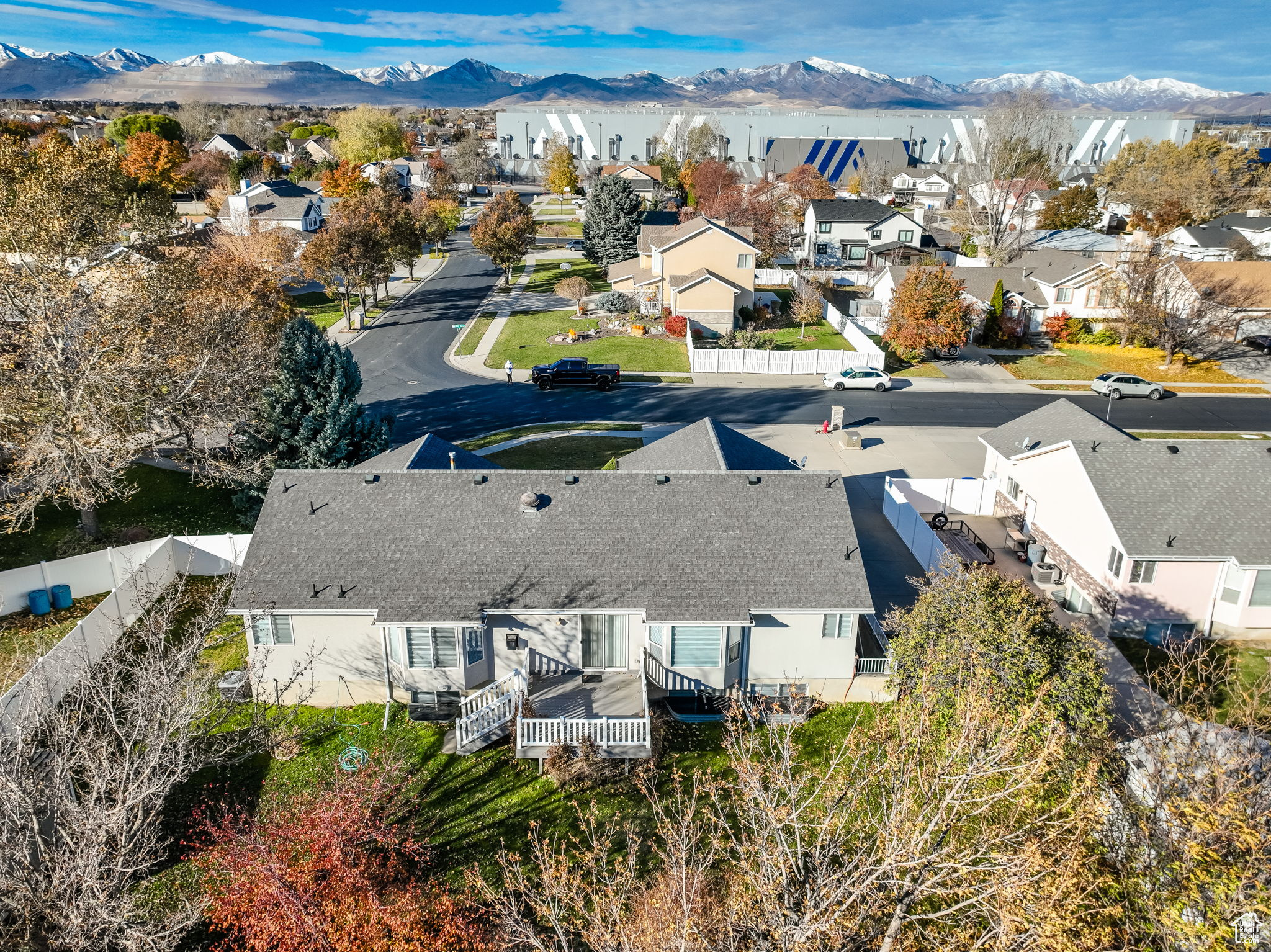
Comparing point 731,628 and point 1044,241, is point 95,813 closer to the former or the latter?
point 731,628

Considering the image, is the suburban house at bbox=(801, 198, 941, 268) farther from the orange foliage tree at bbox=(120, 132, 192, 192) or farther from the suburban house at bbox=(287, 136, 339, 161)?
the suburban house at bbox=(287, 136, 339, 161)

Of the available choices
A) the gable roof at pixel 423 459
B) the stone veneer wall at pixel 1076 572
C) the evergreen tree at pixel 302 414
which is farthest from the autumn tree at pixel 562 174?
the stone veneer wall at pixel 1076 572

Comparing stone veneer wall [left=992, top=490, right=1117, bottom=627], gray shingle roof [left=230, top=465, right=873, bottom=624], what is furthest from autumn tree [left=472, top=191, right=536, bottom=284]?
gray shingle roof [left=230, top=465, right=873, bottom=624]

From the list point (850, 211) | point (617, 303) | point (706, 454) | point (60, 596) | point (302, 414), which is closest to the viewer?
point (60, 596)

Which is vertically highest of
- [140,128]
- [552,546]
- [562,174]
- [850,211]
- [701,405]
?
[140,128]

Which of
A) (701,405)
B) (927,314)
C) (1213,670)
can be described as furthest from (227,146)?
(1213,670)

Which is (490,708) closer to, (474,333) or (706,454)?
(706,454)

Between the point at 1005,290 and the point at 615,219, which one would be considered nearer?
the point at 1005,290
